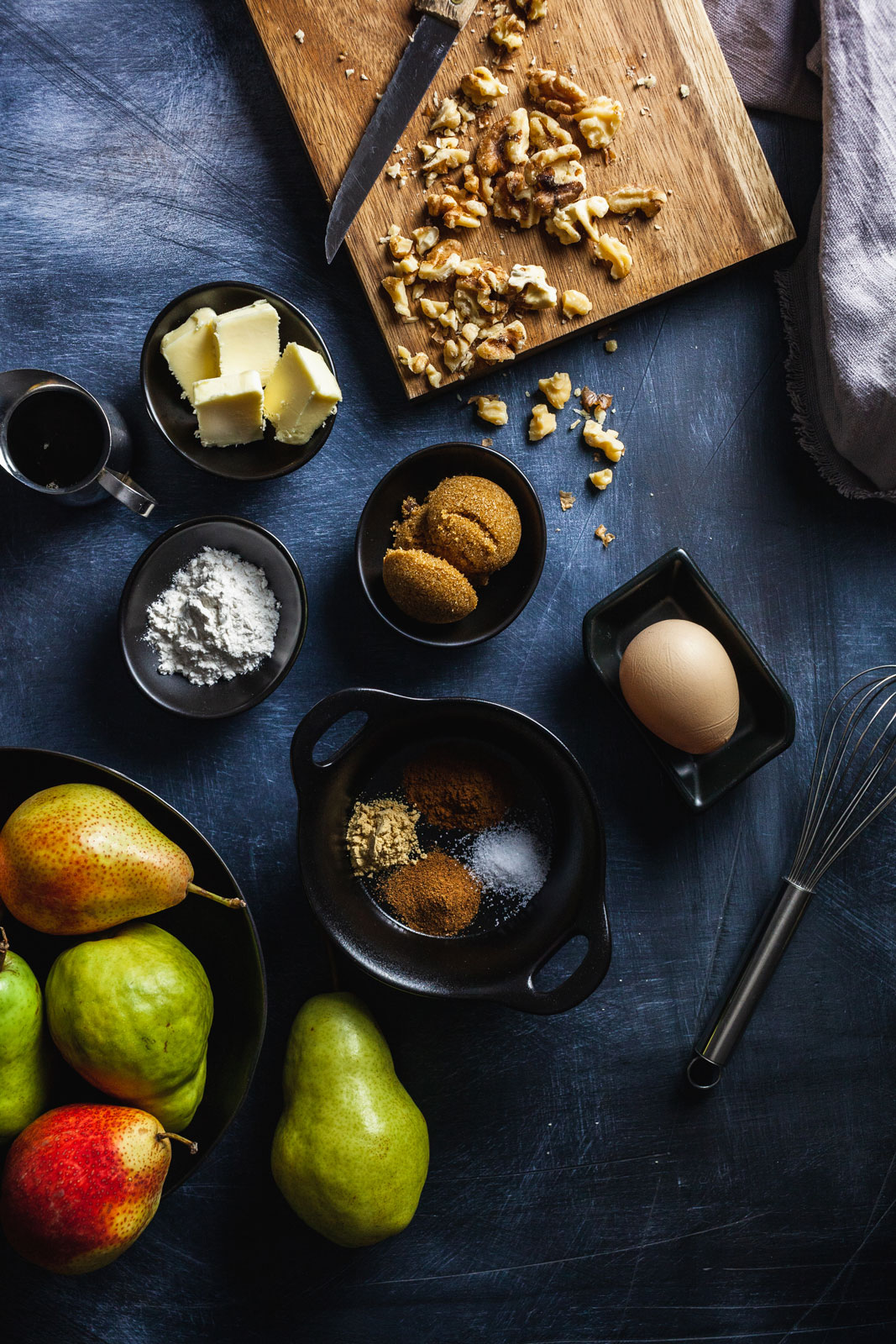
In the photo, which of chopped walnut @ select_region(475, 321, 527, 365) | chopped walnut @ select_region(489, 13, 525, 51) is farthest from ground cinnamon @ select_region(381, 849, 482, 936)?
chopped walnut @ select_region(489, 13, 525, 51)

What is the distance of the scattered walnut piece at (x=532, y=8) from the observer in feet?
3.36

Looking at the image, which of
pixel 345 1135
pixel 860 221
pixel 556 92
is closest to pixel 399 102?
pixel 556 92

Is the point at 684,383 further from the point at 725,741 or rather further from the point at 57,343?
the point at 57,343

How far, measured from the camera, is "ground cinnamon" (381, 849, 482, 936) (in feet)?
3.33

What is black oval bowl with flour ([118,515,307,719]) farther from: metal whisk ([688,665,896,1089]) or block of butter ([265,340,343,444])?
metal whisk ([688,665,896,1089])

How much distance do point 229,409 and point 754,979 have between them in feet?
2.99

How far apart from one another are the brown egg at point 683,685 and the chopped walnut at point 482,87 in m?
0.66

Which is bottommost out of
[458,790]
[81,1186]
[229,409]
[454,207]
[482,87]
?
[81,1186]

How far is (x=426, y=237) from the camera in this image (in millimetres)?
1031

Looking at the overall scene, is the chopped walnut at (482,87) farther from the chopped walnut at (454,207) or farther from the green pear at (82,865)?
the green pear at (82,865)

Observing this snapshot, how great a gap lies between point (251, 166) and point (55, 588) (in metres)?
0.58

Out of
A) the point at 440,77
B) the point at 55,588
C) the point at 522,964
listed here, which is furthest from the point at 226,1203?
the point at 440,77

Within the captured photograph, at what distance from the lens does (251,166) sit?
1.08 m

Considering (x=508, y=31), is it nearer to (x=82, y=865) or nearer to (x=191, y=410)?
(x=191, y=410)
